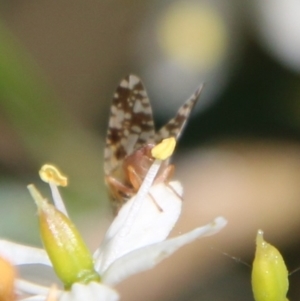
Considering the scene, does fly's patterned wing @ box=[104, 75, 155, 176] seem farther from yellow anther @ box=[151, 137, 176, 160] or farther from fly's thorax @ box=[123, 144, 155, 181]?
yellow anther @ box=[151, 137, 176, 160]

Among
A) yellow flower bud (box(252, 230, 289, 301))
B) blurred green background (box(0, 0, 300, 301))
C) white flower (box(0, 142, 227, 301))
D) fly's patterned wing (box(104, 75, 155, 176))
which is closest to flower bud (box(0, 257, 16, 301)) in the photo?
white flower (box(0, 142, 227, 301))

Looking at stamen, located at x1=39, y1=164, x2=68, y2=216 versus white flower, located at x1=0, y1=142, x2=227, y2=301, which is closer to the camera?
white flower, located at x1=0, y1=142, x2=227, y2=301

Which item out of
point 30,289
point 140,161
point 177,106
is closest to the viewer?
point 30,289

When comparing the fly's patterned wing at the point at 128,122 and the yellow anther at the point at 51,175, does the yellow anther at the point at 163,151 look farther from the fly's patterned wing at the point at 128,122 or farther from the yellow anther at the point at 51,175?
the fly's patterned wing at the point at 128,122

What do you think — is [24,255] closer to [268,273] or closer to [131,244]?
[131,244]

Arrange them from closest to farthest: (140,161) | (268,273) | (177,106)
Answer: (268,273)
(140,161)
(177,106)

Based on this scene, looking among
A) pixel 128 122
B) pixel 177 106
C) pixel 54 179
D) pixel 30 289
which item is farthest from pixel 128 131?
pixel 177 106
